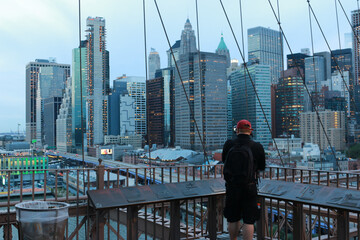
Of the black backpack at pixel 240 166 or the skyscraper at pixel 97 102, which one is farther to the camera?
the skyscraper at pixel 97 102

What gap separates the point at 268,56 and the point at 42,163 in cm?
11339

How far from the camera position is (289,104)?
54.2 metres

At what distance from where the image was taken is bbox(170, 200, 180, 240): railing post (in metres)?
3.46

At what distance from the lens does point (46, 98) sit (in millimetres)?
95250

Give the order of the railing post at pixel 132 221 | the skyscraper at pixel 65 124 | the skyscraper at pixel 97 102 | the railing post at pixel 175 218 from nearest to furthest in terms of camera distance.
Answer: the railing post at pixel 132 221
the railing post at pixel 175 218
the skyscraper at pixel 65 124
the skyscraper at pixel 97 102

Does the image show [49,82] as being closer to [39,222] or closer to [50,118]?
[50,118]

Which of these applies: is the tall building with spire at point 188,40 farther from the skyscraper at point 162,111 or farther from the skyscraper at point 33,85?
the skyscraper at point 33,85

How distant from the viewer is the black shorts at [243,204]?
9.26 feet

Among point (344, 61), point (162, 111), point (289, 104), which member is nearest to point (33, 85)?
point (162, 111)

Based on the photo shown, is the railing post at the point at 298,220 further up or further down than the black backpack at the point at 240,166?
further down

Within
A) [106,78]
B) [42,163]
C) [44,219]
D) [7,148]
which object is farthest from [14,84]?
[44,219]

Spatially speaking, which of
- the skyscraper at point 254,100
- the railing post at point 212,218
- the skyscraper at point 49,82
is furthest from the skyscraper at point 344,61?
the skyscraper at point 49,82

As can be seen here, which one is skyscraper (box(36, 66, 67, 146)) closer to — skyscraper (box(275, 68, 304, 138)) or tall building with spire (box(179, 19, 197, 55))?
tall building with spire (box(179, 19, 197, 55))

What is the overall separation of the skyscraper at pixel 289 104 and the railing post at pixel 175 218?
1912 inches
